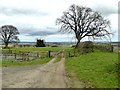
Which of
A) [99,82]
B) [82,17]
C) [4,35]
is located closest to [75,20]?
[82,17]

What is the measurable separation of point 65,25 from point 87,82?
182ft

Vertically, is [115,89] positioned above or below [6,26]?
below

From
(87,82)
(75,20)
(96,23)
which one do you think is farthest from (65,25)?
(87,82)

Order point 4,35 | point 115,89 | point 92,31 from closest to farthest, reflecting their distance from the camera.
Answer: point 115,89, point 92,31, point 4,35

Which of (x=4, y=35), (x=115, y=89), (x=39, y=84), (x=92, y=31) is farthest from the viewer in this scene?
(x=4, y=35)

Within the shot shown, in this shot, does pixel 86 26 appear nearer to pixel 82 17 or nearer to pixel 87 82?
pixel 82 17

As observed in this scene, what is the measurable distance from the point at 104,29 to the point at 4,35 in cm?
Result: 4864

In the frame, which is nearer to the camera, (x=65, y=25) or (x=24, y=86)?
(x=24, y=86)

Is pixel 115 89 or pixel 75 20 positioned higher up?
pixel 75 20

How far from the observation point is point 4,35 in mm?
107500

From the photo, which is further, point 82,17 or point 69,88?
point 82,17

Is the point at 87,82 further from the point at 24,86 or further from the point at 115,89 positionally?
the point at 24,86

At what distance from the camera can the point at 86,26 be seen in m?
72.1

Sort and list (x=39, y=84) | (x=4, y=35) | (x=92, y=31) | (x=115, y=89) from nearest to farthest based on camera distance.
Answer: (x=115, y=89), (x=39, y=84), (x=92, y=31), (x=4, y=35)
